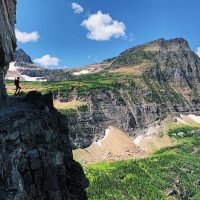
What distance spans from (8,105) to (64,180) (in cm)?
2077

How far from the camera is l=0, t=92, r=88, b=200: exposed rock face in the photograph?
48250 millimetres

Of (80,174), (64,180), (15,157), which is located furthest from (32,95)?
(15,157)

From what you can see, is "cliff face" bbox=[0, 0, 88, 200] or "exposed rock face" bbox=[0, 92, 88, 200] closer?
"exposed rock face" bbox=[0, 92, 88, 200]

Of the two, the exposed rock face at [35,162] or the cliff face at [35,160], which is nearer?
the exposed rock face at [35,162]

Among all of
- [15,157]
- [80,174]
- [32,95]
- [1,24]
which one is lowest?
[80,174]

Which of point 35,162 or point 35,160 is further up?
Answer: point 35,160

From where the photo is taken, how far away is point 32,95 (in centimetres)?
8044

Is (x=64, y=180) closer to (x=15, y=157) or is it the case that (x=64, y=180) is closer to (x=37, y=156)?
(x=37, y=156)

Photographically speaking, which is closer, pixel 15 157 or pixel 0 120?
pixel 15 157

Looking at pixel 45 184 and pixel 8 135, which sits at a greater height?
pixel 8 135

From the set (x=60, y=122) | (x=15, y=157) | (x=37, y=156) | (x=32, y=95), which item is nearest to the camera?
(x=15, y=157)

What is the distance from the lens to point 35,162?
173ft

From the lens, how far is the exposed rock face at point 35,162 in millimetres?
48250

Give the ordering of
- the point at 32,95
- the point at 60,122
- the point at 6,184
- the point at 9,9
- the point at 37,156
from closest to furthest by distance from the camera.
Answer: the point at 6,184 → the point at 37,156 → the point at 60,122 → the point at 32,95 → the point at 9,9
